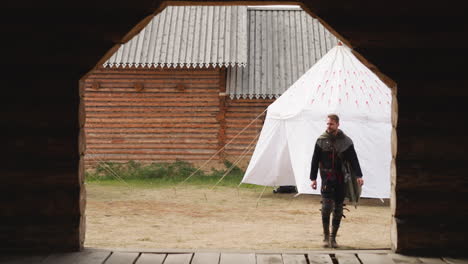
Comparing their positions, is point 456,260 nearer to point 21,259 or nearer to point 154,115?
point 21,259

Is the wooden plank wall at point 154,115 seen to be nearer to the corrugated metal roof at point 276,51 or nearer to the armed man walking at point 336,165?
the corrugated metal roof at point 276,51

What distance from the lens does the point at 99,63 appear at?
5.23 meters

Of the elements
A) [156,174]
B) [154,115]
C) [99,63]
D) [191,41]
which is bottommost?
[156,174]

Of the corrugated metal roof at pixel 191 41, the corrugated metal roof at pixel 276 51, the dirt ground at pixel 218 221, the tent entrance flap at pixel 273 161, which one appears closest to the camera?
the dirt ground at pixel 218 221

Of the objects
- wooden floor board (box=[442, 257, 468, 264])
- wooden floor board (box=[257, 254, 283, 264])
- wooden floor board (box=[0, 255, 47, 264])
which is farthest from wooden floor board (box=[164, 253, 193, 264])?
wooden floor board (box=[442, 257, 468, 264])

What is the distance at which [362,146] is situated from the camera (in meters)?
11.6

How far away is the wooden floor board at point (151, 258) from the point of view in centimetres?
500

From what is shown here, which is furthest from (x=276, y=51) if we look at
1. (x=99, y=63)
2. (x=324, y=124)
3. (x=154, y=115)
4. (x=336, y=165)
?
(x=99, y=63)

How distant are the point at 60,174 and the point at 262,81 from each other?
13.0 metres

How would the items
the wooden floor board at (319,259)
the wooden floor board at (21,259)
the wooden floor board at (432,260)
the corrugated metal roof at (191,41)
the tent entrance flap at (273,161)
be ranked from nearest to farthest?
the wooden floor board at (21,259) → the wooden floor board at (432,260) → the wooden floor board at (319,259) → the tent entrance flap at (273,161) → the corrugated metal roof at (191,41)

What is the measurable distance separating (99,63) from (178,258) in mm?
1658

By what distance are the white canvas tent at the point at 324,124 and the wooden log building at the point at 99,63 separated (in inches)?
247

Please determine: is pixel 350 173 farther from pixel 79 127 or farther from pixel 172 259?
pixel 79 127

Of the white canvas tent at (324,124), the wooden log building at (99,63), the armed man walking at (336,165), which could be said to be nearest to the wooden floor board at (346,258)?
the wooden log building at (99,63)
